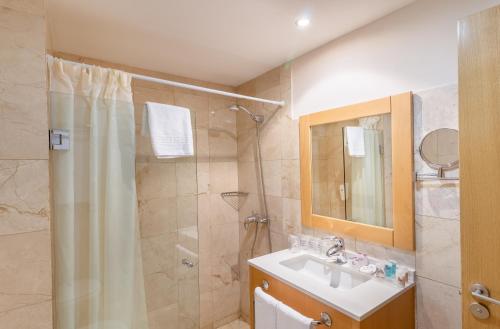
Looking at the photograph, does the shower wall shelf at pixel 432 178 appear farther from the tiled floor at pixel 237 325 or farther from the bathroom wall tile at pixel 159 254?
the tiled floor at pixel 237 325

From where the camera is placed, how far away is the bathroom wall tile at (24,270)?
100 centimetres

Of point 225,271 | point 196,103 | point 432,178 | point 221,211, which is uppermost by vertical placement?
point 196,103

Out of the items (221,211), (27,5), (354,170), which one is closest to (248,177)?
(221,211)

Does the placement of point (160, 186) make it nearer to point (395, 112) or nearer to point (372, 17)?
point (395, 112)

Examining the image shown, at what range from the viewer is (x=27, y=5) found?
1.02 metres

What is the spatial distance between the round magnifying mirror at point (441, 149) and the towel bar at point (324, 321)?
3.03ft

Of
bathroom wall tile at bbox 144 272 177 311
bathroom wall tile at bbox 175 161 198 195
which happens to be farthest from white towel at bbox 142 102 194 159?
bathroom wall tile at bbox 144 272 177 311

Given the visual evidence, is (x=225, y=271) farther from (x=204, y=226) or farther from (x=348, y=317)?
(x=348, y=317)

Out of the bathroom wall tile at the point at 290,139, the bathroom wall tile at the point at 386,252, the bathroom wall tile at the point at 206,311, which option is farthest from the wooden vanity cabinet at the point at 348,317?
the bathroom wall tile at the point at 206,311

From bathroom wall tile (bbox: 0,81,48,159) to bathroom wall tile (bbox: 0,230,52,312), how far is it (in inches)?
13.3

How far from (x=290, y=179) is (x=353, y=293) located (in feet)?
3.24

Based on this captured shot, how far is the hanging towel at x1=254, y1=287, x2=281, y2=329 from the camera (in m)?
1.49

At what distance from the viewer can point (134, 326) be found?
1.40m

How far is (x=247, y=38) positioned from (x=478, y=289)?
5.69ft
